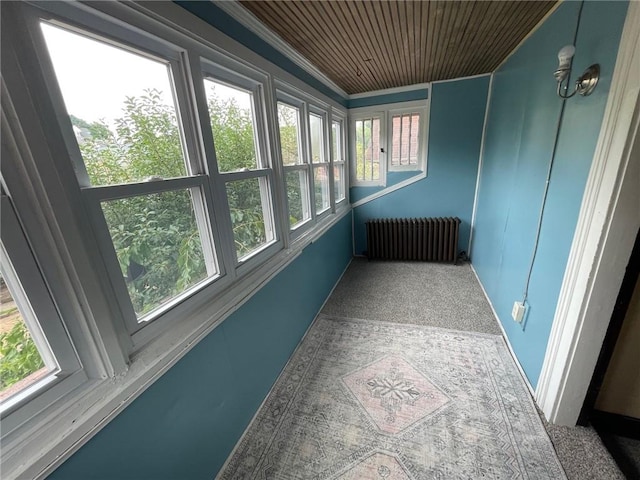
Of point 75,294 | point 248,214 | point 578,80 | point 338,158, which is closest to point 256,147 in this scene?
point 248,214

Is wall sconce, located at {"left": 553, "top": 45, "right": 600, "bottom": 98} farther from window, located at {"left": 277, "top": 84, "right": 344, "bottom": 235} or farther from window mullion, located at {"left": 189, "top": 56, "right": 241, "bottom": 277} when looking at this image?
window mullion, located at {"left": 189, "top": 56, "right": 241, "bottom": 277}

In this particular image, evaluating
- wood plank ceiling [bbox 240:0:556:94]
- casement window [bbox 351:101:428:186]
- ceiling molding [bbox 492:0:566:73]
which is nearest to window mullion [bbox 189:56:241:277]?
wood plank ceiling [bbox 240:0:556:94]

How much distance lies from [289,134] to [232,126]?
767mm

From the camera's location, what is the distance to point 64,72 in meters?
0.75

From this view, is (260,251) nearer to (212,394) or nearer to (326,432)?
(212,394)

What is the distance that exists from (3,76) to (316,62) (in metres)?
2.17

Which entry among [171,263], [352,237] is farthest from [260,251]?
[352,237]

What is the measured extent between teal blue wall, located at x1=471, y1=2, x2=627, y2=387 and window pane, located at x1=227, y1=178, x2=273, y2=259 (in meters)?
1.75

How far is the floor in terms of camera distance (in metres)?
1.33

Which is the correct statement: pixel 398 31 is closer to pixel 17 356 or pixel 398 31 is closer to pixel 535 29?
pixel 535 29

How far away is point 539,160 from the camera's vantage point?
163cm

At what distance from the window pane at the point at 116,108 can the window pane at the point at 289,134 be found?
996mm

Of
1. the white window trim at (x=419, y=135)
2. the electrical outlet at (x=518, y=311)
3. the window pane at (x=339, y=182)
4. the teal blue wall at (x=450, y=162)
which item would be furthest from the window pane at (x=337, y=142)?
the electrical outlet at (x=518, y=311)

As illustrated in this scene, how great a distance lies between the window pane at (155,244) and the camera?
0.92 meters
